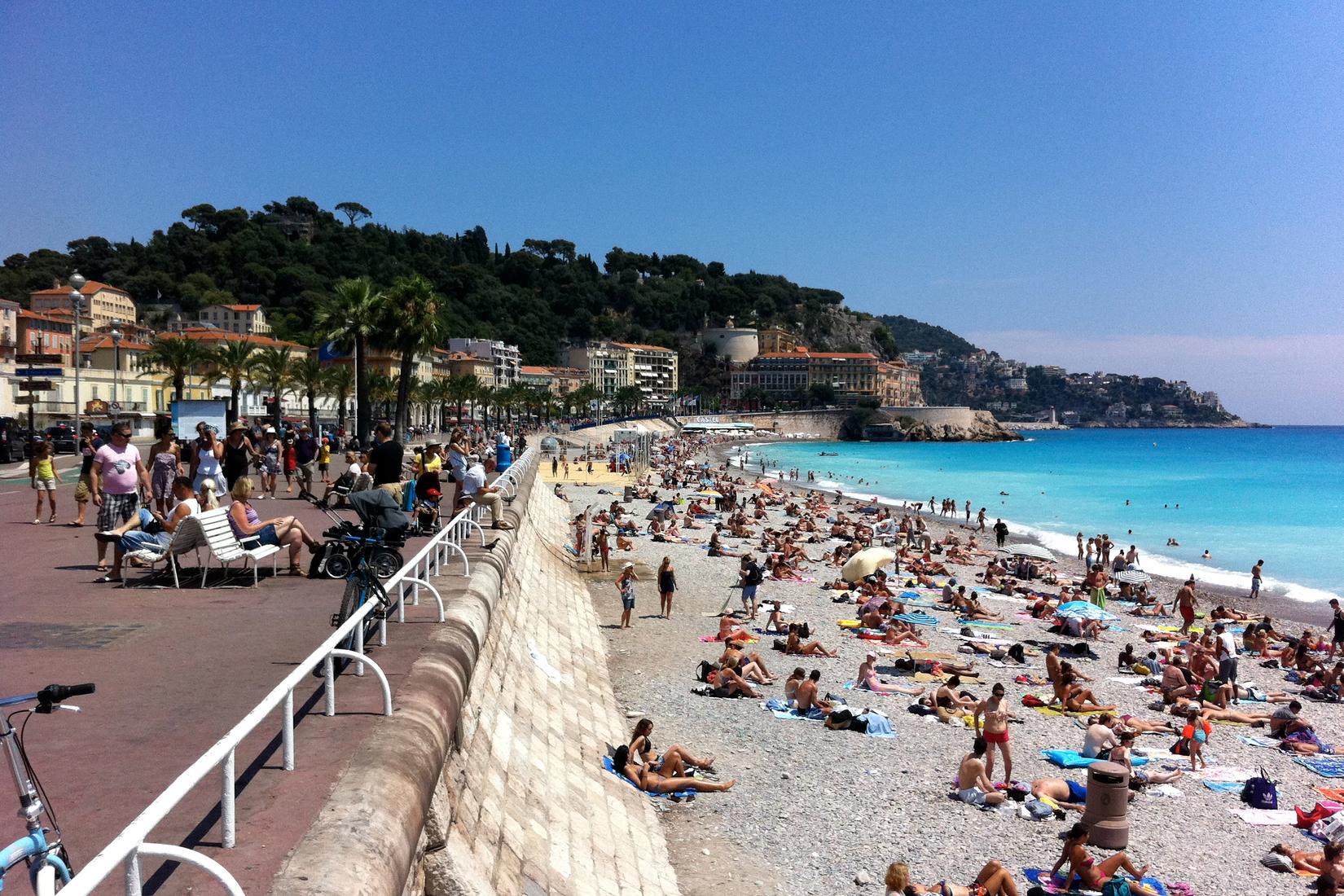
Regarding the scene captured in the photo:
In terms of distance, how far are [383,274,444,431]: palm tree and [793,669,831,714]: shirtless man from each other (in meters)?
20.0

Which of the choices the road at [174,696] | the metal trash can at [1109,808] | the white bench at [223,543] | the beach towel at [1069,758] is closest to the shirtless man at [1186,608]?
the beach towel at [1069,758]

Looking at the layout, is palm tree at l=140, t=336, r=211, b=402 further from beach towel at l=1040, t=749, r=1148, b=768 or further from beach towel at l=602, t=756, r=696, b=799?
beach towel at l=1040, t=749, r=1148, b=768

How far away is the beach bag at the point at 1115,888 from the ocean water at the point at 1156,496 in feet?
73.5

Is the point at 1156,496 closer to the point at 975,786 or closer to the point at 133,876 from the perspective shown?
the point at 975,786

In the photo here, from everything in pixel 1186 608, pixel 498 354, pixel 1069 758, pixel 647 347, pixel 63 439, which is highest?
pixel 647 347

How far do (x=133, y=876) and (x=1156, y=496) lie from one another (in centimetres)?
6543

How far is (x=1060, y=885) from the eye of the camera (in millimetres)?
7676

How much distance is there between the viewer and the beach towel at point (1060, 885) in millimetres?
7605

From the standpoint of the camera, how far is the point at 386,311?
29234mm

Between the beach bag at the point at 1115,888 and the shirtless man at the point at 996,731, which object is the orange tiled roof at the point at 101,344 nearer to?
the shirtless man at the point at 996,731

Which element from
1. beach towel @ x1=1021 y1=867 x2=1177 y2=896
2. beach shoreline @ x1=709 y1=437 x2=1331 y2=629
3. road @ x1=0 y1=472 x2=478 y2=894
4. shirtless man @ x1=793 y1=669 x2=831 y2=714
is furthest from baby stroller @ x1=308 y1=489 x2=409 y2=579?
beach shoreline @ x1=709 y1=437 x2=1331 y2=629

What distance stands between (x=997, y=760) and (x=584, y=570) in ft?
41.4

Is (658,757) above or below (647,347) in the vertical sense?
below

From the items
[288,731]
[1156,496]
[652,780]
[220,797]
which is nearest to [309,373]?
[652,780]
